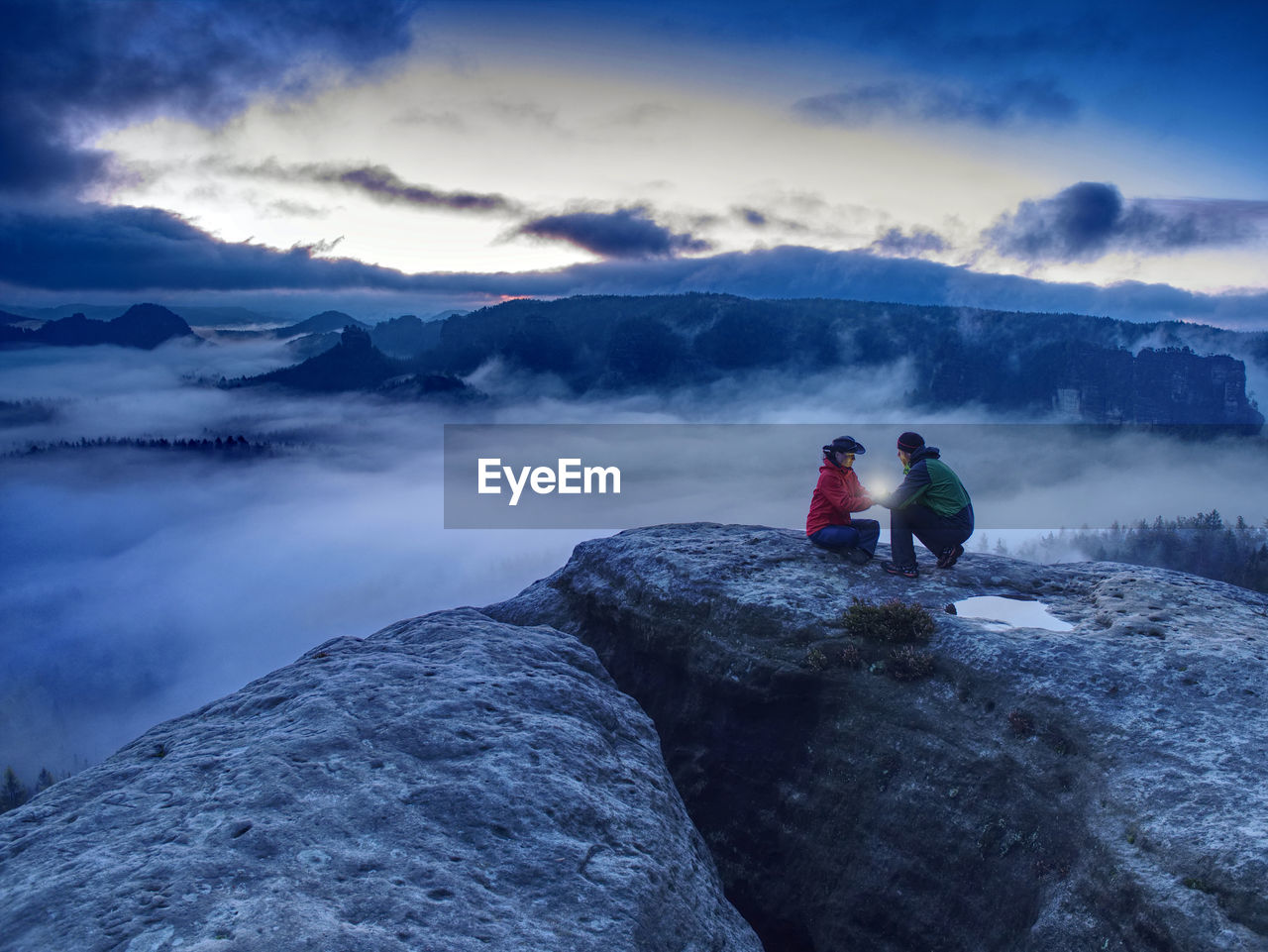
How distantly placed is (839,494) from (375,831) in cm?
1389

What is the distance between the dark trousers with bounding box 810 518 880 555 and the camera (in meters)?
20.3

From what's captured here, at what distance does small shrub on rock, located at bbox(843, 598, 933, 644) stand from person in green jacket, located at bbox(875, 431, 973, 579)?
2.61 meters

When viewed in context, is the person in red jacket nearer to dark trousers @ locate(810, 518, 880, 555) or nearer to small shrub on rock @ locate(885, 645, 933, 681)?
dark trousers @ locate(810, 518, 880, 555)

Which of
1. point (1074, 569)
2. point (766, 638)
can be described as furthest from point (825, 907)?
point (1074, 569)

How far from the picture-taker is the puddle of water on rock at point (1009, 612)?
16.8 metres

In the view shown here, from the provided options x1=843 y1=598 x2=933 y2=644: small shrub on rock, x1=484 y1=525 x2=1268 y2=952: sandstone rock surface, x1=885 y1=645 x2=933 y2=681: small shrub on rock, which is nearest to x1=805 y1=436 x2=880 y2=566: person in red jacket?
x1=484 y1=525 x2=1268 y2=952: sandstone rock surface

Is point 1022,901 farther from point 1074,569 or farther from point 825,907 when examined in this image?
point 1074,569

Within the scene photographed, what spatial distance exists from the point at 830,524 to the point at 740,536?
2.93 meters

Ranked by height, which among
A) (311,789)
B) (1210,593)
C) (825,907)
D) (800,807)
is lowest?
(825,907)

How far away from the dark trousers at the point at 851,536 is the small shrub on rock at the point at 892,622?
3137 millimetres

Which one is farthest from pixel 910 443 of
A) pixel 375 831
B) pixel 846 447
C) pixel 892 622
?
pixel 375 831

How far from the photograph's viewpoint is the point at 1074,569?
825 inches

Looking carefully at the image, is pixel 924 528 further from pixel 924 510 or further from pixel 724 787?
pixel 724 787

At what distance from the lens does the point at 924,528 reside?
19906mm
